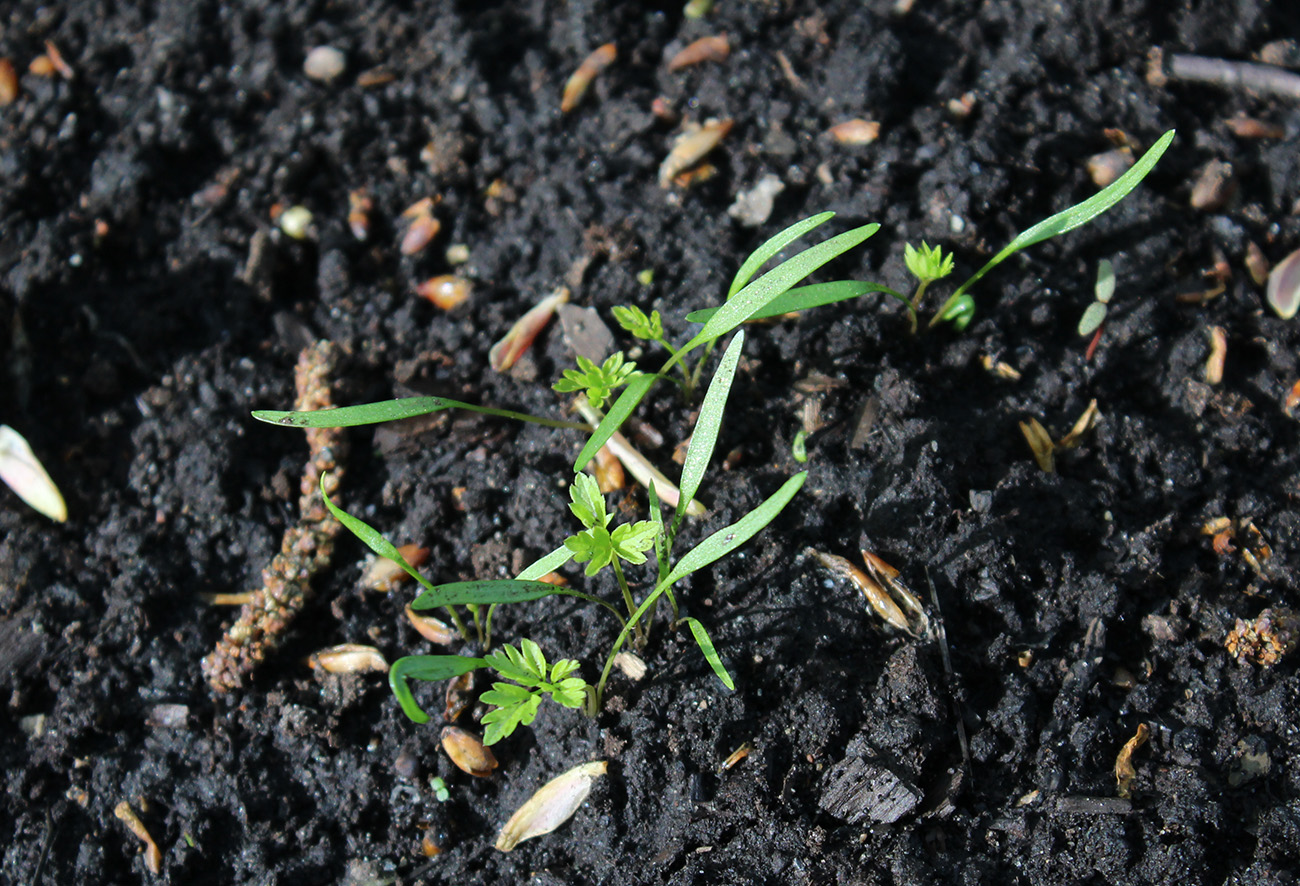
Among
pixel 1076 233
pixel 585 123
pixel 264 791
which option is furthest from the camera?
pixel 585 123

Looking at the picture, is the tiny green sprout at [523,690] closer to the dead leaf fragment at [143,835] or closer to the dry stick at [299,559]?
the dry stick at [299,559]

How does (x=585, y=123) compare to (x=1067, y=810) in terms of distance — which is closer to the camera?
(x=1067, y=810)

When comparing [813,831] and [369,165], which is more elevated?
[369,165]

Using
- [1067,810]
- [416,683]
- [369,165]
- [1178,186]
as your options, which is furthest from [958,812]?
[369,165]

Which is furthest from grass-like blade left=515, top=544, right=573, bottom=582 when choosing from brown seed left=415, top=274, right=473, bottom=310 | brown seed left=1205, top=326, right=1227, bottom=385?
brown seed left=1205, top=326, right=1227, bottom=385

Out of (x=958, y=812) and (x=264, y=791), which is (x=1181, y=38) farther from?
(x=264, y=791)

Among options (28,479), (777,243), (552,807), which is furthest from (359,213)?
(552,807)

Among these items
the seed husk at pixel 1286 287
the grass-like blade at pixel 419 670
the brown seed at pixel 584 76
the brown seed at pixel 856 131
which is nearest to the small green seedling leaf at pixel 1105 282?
the seed husk at pixel 1286 287
